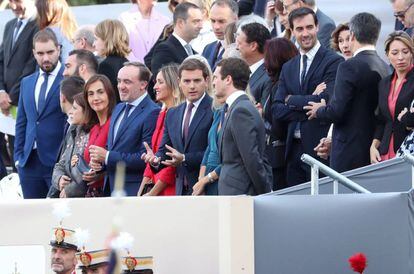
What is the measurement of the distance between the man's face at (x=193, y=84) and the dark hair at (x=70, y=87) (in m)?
1.85

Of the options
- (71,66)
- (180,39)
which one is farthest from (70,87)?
(180,39)

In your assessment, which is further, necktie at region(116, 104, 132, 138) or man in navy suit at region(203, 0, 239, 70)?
man in navy suit at region(203, 0, 239, 70)

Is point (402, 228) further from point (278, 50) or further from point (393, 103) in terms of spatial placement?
point (278, 50)

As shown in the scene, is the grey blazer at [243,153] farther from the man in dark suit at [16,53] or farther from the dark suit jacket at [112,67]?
the man in dark suit at [16,53]

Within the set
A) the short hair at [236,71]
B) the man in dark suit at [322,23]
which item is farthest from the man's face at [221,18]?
the short hair at [236,71]

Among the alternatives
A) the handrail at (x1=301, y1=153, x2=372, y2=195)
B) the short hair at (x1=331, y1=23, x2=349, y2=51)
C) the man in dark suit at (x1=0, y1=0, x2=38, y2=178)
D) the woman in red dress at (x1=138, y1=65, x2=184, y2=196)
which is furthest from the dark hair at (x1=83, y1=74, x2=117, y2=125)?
the handrail at (x1=301, y1=153, x2=372, y2=195)

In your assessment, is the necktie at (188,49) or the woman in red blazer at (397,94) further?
the necktie at (188,49)

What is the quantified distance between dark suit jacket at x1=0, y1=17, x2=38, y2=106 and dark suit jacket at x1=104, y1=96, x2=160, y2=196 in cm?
316

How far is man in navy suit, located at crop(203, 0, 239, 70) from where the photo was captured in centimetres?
1219

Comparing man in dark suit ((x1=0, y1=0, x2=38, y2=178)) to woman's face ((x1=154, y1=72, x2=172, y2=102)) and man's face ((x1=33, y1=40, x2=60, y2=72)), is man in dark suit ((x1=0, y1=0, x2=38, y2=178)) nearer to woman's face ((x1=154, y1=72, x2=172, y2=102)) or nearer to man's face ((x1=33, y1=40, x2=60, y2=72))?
man's face ((x1=33, y1=40, x2=60, y2=72))

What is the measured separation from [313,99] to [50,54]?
11.3ft

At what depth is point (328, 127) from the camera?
10430 millimetres

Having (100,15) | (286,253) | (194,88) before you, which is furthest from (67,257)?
(100,15)

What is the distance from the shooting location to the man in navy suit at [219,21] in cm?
1219
